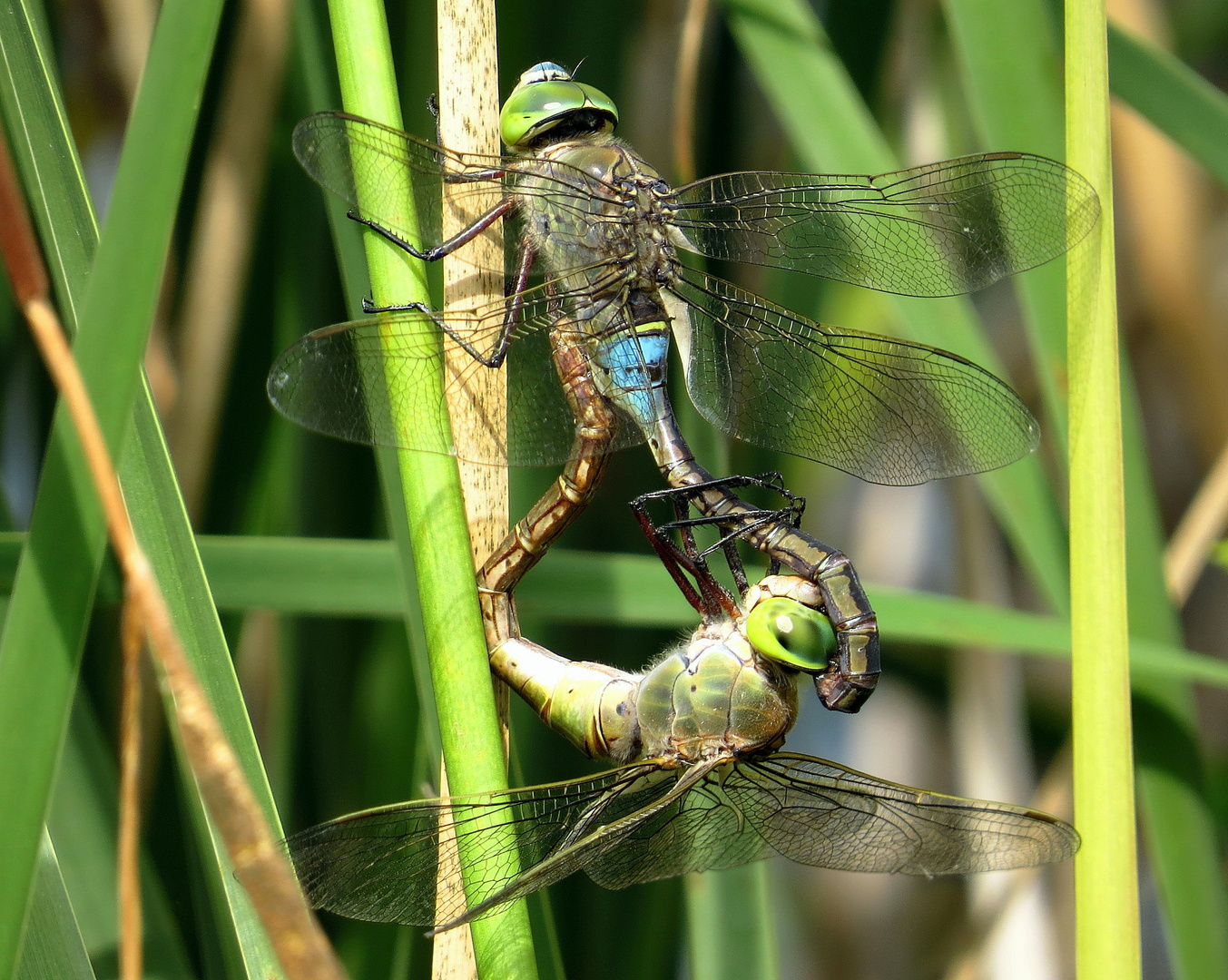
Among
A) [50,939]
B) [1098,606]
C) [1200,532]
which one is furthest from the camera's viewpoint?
Result: [1200,532]

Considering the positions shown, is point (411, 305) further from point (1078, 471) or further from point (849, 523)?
point (849, 523)

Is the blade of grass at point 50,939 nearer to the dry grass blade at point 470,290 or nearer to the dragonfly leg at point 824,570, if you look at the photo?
the dry grass blade at point 470,290

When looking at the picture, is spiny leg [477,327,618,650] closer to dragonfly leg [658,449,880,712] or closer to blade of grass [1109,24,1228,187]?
dragonfly leg [658,449,880,712]

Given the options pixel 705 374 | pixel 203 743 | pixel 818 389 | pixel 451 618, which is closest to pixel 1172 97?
pixel 818 389

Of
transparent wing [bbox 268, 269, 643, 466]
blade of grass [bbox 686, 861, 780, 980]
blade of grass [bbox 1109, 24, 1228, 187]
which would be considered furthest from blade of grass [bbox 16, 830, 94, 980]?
blade of grass [bbox 1109, 24, 1228, 187]

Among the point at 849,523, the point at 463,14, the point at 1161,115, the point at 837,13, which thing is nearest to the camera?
the point at 463,14

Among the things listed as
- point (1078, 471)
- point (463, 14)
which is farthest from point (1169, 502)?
point (463, 14)

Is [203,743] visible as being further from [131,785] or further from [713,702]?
[713,702]
